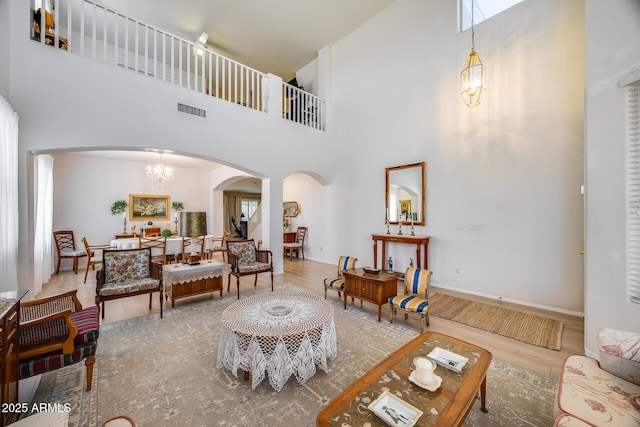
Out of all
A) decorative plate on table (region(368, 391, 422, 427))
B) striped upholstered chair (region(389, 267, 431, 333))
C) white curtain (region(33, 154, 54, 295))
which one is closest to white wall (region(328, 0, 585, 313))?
striped upholstered chair (region(389, 267, 431, 333))

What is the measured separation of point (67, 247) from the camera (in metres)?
6.59

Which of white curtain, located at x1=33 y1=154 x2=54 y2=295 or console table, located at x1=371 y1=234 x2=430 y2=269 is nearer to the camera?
white curtain, located at x1=33 y1=154 x2=54 y2=295

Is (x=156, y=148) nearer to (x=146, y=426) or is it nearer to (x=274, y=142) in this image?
(x=274, y=142)

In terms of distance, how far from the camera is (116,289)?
3375 millimetres

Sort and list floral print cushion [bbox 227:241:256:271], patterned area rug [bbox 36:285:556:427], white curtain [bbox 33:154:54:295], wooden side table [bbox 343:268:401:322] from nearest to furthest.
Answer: patterned area rug [bbox 36:285:556:427] < wooden side table [bbox 343:268:401:322] < white curtain [bbox 33:154:54:295] < floral print cushion [bbox 227:241:256:271]

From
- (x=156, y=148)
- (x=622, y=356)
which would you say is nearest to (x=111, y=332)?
(x=156, y=148)

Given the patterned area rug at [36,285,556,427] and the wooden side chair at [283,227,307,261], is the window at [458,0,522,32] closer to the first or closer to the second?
the patterned area rug at [36,285,556,427]

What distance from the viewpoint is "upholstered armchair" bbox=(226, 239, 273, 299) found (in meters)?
4.66

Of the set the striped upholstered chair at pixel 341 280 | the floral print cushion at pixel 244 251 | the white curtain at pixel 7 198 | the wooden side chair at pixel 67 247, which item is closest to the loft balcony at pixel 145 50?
the white curtain at pixel 7 198

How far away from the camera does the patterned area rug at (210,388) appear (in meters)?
1.87

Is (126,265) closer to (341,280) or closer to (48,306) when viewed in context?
(48,306)

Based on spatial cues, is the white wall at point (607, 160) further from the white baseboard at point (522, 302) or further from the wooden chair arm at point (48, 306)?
the wooden chair arm at point (48, 306)

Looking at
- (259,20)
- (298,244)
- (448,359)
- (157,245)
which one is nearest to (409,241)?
(448,359)

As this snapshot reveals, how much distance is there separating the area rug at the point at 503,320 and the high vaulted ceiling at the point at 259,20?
656 centimetres
